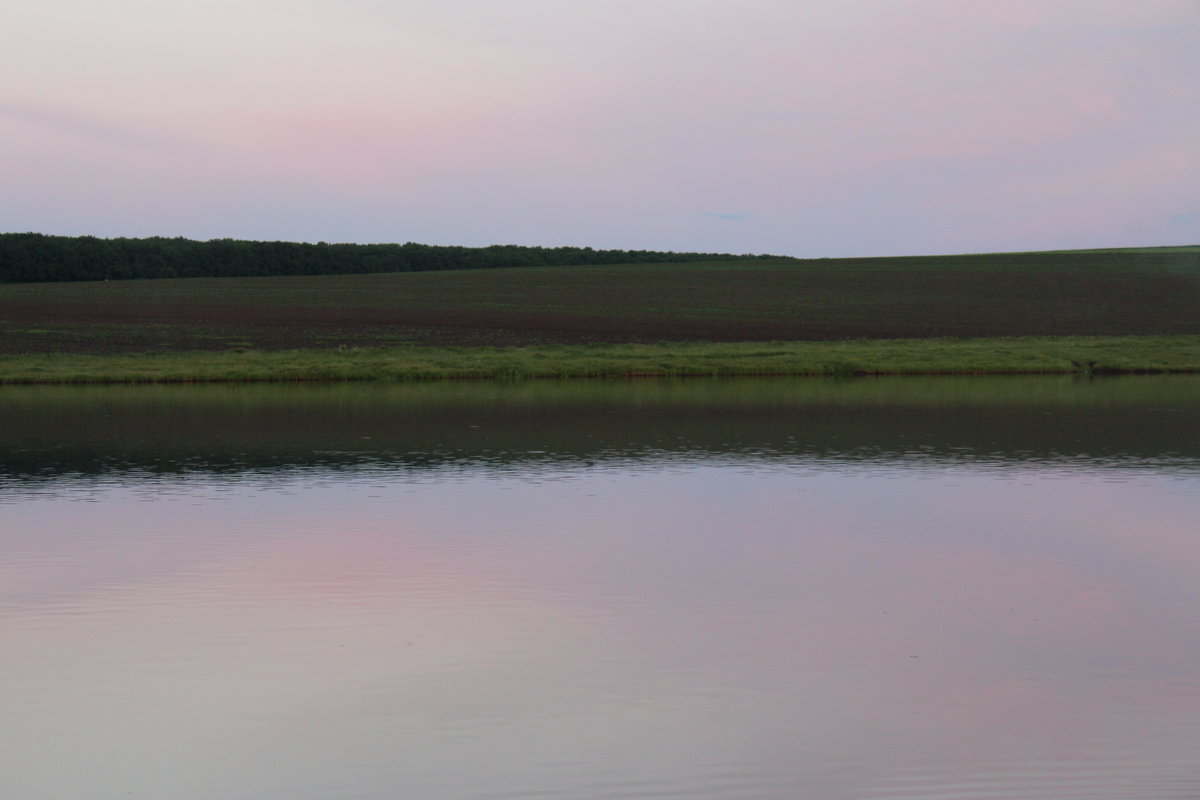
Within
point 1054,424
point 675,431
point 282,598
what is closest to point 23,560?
point 282,598

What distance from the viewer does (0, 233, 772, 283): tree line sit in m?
128

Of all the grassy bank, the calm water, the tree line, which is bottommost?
the grassy bank

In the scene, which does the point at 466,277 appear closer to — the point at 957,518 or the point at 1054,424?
the point at 1054,424

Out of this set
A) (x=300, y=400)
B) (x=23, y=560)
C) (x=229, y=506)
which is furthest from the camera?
(x=300, y=400)

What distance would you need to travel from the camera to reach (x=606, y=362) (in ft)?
188

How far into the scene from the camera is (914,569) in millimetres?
14812

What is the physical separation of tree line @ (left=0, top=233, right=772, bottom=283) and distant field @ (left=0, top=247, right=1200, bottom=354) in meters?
36.0

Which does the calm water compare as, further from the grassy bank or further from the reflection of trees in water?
the grassy bank

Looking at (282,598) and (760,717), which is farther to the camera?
(282,598)

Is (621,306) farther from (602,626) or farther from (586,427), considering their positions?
(602,626)

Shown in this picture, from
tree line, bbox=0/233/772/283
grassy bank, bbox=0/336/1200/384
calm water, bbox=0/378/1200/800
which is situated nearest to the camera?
calm water, bbox=0/378/1200/800

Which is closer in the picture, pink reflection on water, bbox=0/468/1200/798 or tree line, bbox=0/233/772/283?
pink reflection on water, bbox=0/468/1200/798

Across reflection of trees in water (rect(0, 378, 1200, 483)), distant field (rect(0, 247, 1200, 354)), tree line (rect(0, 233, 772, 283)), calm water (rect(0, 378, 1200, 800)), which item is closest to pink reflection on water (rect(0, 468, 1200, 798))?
calm water (rect(0, 378, 1200, 800))

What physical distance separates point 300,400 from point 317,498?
23425 millimetres
